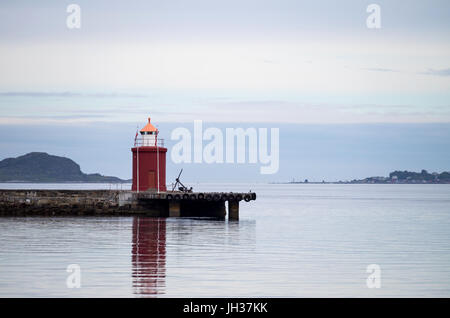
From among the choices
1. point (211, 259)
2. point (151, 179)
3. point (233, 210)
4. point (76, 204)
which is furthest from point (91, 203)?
point (211, 259)

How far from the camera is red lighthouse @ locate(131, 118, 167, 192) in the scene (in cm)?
4384

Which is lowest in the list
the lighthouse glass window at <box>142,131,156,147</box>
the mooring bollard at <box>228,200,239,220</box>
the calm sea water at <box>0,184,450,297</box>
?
the calm sea water at <box>0,184,450,297</box>

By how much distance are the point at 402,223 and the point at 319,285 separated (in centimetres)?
2991

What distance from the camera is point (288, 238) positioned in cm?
3578

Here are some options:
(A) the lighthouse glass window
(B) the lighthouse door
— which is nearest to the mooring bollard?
(B) the lighthouse door

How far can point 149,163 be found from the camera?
44.0m

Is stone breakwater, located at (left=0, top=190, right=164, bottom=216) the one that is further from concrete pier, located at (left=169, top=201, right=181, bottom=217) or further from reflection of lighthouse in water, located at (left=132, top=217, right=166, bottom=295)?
reflection of lighthouse in water, located at (left=132, top=217, right=166, bottom=295)

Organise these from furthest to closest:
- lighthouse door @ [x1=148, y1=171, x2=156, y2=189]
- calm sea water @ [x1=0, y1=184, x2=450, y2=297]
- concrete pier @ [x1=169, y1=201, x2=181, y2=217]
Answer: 1. lighthouse door @ [x1=148, y1=171, x2=156, y2=189]
2. concrete pier @ [x1=169, y1=201, x2=181, y2=217]
3. calm sea water @ [x1=0, y1=184, x2=450, y2=297]

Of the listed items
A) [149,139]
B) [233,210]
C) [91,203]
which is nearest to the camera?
[91,203]

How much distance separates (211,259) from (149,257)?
6.73 feet

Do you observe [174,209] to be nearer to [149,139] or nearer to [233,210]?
[233,210]

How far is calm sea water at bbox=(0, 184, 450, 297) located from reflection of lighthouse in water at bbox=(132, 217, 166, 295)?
0.03m
